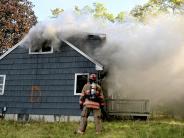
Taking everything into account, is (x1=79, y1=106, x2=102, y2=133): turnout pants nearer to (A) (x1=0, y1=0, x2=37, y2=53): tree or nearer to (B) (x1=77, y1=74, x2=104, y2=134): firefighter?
(B) (x1=77, y1=74, x2=104, y2=134): firefighter

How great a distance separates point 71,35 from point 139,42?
4.20 meters

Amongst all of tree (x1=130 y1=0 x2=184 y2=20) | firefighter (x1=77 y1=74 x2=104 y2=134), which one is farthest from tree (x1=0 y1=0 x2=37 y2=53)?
firefighter (x1=77 y1=74 x2=104 y2=134)

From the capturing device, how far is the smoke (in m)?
18.4

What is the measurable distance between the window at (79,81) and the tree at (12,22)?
21.2 metres

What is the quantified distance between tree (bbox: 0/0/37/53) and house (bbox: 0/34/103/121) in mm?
18631

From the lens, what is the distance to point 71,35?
2181 cm

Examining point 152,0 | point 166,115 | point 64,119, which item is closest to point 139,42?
point 64,119

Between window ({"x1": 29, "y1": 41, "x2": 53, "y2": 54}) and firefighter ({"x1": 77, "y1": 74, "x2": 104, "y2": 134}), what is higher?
window ({"x1": 29, "y1": 41, "x2": 53, "y2": 54})

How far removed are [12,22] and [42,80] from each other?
72.1 feet

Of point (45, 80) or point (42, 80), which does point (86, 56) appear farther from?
point (42, 80)

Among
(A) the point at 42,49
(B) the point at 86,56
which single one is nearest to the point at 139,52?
(B) the point at 86,56

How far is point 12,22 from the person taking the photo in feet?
139

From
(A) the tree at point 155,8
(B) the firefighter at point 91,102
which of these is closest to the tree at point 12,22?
(A) the tree at point 155,8

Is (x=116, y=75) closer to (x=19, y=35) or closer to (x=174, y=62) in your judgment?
(x=174, y=62)
